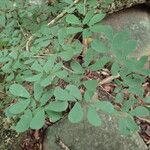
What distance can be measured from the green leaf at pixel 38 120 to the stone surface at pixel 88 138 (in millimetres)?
1198

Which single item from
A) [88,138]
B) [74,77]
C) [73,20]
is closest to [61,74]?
[74,77]

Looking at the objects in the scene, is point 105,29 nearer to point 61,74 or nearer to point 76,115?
point 61,74

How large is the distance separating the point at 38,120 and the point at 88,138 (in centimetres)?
125

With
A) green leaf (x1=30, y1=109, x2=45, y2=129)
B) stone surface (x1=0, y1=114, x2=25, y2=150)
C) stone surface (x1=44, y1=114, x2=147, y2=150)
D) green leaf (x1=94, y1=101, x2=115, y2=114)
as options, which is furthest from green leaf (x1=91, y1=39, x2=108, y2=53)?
stone surface (x1=0, y1=114, x2=25, y2=150)

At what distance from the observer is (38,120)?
123 centimetres

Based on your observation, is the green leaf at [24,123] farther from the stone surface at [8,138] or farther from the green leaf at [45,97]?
the stone surface at [8,138]

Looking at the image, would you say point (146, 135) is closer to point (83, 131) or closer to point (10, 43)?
point (83, 131)

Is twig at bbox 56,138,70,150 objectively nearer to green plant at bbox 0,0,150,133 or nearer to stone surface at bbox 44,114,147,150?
stone surface at bbox 44,114,147,150

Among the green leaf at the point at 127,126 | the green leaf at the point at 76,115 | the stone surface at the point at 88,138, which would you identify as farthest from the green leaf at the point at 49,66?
the stone surface at the point at 88,138

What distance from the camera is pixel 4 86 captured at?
2205 mm

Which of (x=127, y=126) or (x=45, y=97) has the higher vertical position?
(x=45, y=97)

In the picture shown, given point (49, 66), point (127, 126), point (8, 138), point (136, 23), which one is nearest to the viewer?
point (127, 126)

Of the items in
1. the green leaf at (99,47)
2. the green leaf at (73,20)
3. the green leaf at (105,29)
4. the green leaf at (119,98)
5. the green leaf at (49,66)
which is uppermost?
the green leaf at (73,20)

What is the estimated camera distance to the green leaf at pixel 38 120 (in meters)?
1.22
